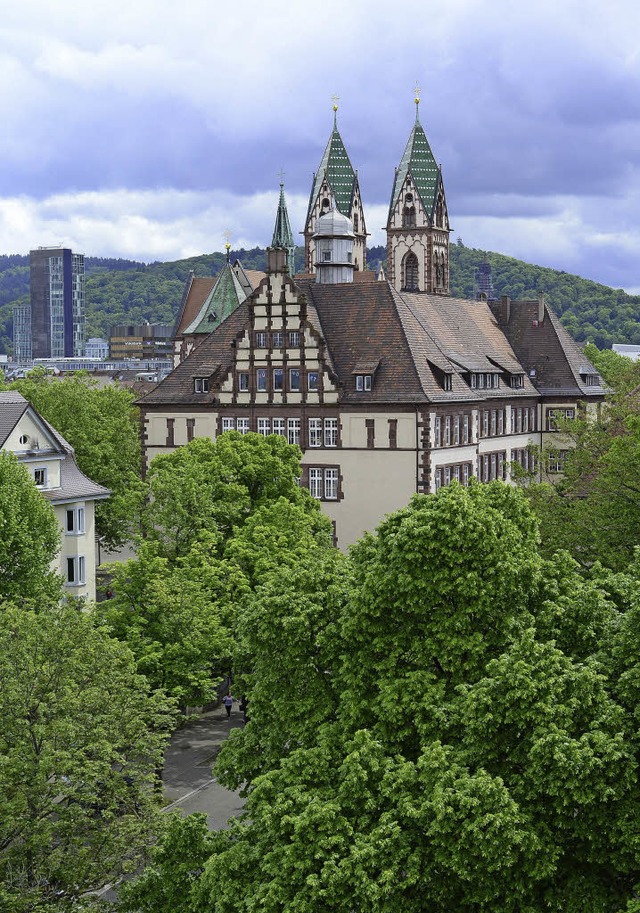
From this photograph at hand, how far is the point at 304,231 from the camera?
14325 cm

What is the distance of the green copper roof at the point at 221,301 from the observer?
110m

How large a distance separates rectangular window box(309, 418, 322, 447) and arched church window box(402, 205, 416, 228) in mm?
67712

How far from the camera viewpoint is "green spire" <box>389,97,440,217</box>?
141 metres

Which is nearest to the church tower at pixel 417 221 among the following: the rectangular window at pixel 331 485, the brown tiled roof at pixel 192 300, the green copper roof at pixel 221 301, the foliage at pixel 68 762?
the brown tiled roof at pixel 192 300

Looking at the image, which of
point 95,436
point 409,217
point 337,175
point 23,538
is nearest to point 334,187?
point 337,175

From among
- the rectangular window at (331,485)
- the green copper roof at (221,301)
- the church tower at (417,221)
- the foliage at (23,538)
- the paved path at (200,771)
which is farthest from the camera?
the church tower at (417,221)

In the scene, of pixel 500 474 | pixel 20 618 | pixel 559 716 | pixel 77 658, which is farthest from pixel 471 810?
pixel 500 474

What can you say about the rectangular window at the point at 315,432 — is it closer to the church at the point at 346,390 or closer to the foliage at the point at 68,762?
the church at the point at 346,390

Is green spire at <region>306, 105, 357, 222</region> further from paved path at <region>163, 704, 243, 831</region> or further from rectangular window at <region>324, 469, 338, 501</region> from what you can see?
paved path at <region>163, 704, 243, 831</region>

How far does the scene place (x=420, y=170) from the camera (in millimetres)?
141375

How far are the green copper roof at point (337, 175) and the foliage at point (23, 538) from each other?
319 feet

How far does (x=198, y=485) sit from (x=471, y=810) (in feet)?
105

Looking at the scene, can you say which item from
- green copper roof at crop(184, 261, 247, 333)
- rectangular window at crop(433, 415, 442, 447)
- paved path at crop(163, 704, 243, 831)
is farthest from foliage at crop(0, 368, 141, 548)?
green copper roof at crop(184, 261, 247, 333)

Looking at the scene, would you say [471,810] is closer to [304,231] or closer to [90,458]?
[90,458]
